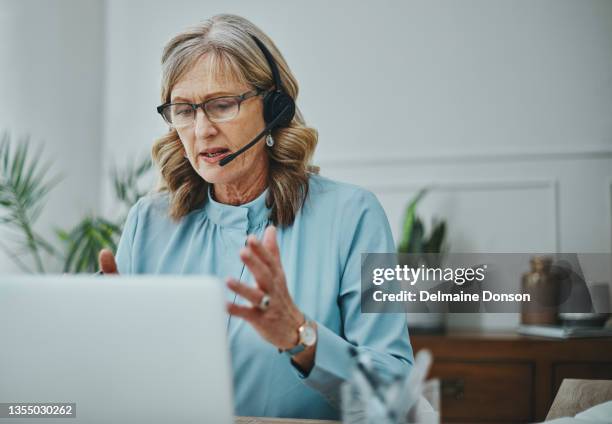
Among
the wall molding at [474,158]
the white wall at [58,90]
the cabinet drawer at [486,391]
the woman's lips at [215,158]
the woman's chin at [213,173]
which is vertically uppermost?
the white wall at [58,90]

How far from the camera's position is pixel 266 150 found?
1415 mm

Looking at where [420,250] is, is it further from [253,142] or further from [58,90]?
[58,90]

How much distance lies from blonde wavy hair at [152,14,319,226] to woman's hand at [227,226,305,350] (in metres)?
0.46

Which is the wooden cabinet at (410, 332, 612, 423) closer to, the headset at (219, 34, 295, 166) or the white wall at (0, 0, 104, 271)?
the headset at (219, 34, 295, 166)

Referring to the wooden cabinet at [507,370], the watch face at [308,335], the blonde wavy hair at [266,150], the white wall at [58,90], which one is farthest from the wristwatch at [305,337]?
the white wall at [58,90]

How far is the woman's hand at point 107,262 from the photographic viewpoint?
1056mm

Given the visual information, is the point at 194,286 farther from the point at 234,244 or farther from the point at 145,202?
the point at 145,202

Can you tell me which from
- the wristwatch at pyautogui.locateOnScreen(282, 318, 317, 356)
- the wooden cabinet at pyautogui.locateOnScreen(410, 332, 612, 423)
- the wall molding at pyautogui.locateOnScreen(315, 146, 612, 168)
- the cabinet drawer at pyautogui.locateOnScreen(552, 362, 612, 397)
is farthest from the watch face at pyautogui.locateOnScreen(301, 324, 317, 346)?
the wall molding at pyautogui.locateOnScreen(315, 146, 612, 168)

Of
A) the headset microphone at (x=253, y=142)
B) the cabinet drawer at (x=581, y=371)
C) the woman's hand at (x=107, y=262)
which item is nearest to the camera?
the woman's hand at (x=107, y=262)

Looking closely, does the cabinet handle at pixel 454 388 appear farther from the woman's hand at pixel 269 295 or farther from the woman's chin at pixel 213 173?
the woman's hand at pixel 269 295

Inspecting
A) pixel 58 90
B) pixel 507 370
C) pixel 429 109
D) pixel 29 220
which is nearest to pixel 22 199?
pixel 29 220

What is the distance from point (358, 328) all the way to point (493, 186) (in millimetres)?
1566

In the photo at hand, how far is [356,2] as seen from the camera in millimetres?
2756

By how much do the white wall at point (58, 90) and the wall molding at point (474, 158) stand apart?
109cm
